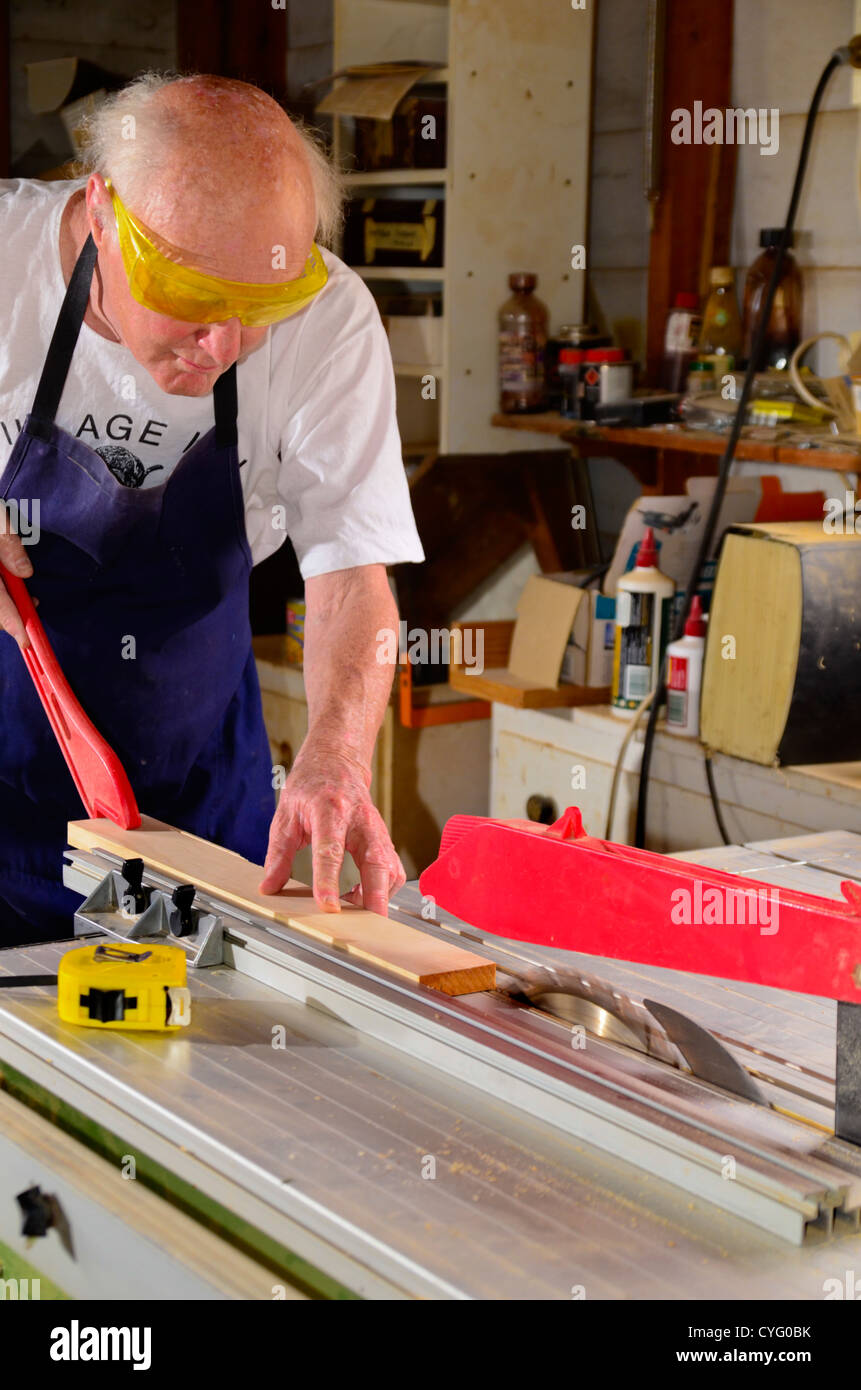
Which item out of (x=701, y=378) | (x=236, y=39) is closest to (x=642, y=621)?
(x=701, y=378)

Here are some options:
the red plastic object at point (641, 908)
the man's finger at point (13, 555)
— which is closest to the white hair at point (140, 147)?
the man's finger at point (13, 555)

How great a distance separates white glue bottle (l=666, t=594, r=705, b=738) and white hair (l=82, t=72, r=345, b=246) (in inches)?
46.8

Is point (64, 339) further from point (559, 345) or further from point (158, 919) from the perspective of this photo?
point (559, 345)

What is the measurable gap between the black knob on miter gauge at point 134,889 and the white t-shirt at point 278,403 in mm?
544

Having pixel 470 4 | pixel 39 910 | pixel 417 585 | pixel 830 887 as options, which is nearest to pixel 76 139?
pixel 470 4

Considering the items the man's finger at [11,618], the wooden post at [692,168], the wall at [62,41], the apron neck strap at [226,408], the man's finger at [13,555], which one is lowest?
the man's finger at [11,618]

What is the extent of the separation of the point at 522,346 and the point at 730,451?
0.74 m

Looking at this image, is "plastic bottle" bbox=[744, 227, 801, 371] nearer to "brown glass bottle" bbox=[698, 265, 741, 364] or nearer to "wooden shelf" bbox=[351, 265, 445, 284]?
"brown glass bottle" bbox=[698, 265, 741, 364]

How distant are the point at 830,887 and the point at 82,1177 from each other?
0.95 metres

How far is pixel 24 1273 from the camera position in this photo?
1.06 metres

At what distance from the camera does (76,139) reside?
3.54m

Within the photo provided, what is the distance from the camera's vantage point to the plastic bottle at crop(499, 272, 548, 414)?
129 inches

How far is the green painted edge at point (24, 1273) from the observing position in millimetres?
1020

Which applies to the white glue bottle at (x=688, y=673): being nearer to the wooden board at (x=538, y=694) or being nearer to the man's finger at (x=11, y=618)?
the wooden board at (x=538, y=694)
